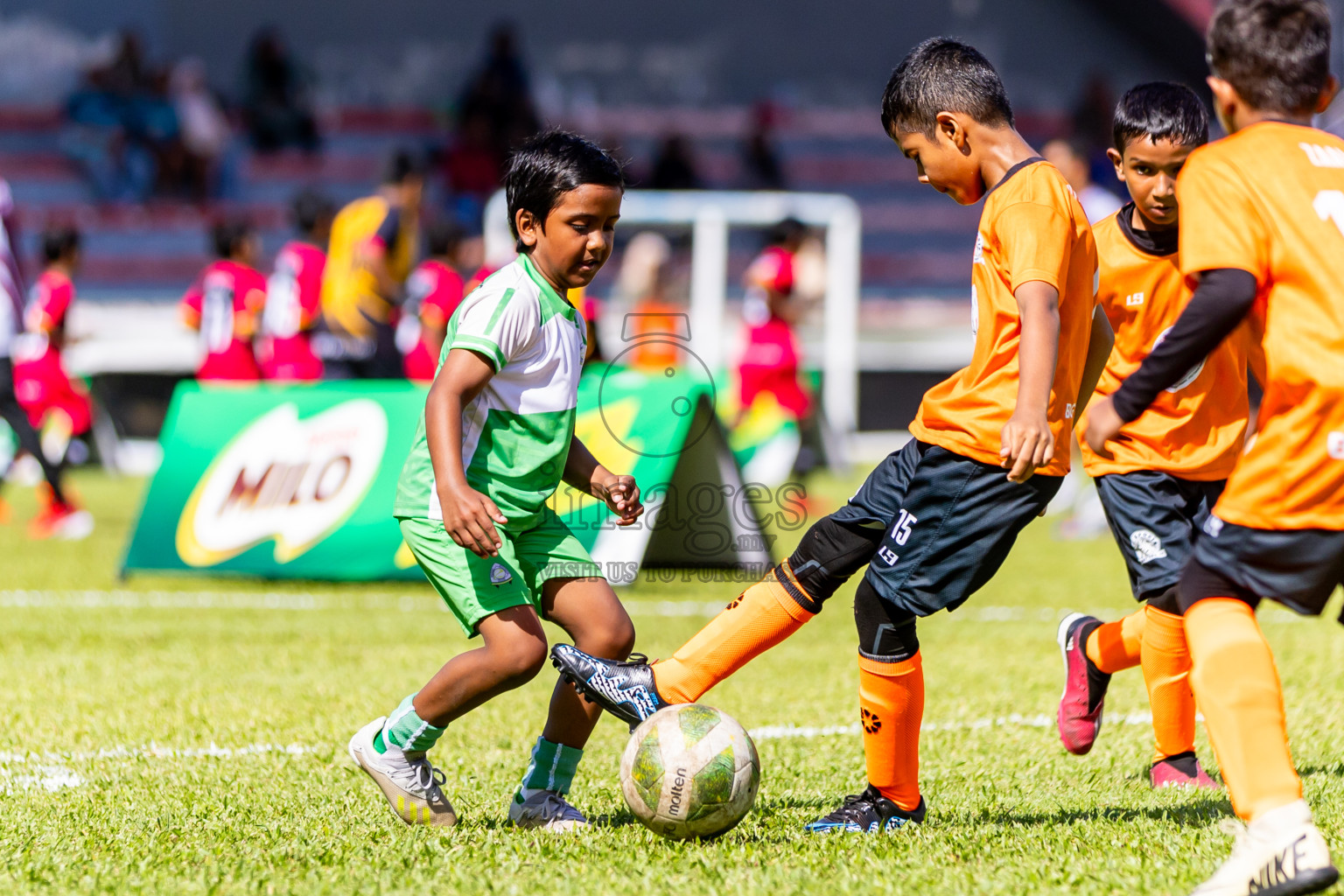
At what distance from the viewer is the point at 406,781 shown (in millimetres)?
3598

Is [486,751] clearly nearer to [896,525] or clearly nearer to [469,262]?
[896,525]

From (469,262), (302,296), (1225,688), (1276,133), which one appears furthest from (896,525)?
(469,262)

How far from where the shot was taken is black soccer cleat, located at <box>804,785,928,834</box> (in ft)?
11.7

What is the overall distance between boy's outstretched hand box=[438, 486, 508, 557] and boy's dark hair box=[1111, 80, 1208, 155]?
2043mm

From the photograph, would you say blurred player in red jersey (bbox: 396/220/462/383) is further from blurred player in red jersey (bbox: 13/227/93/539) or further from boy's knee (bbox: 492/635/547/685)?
boy's knee (bbox: 492/635/547/685)

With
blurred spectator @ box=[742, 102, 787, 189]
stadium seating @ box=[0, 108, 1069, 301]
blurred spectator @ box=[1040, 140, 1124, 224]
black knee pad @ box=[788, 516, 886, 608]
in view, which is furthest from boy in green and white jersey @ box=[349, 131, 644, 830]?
blurred spectator @ box=[742, 102, 787, 189]

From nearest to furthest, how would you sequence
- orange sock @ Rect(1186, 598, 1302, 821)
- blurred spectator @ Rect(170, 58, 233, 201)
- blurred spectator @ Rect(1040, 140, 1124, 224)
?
orange sock @ Rect(1186, 598, 1302, 821) → blurred spectator @ Rect(1040, 140, 1124, 224) → blurred spectator @ Rect(170, 58, 233, 201)

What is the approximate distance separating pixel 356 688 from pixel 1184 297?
322 centimetres

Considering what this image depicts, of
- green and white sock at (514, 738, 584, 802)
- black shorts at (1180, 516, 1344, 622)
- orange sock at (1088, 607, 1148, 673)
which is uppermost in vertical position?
black shorts at (1180, 516, 1344, 622)

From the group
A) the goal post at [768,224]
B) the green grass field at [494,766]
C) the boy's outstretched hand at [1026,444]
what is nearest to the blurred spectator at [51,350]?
the green grass field at [494,766]

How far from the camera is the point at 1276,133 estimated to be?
9.32ft

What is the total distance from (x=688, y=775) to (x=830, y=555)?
673 mm

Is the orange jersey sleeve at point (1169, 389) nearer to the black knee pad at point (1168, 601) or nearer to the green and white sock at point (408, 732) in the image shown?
the black knee pad at point (1168, 601)

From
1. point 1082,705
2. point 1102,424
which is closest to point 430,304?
point 1082,705
